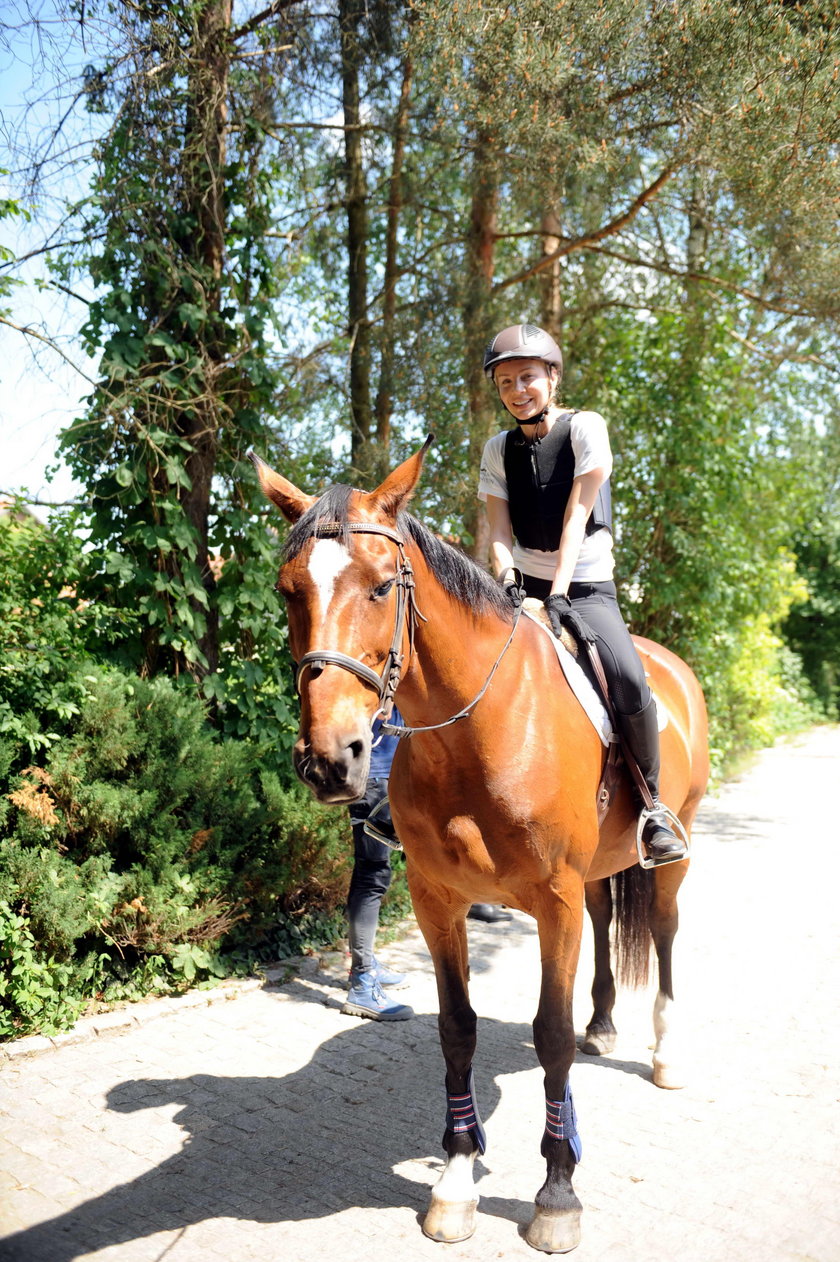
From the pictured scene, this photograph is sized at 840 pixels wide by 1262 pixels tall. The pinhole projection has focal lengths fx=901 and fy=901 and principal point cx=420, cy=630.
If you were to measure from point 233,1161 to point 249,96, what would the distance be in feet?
22.2

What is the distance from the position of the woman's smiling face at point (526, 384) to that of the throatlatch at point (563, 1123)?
2462mm

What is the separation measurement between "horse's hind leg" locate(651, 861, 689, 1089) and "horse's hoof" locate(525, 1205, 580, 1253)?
1.29m

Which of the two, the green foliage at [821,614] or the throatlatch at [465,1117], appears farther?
the green foliage at [821,614]

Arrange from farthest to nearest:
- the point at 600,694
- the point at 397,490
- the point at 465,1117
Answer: the point at 600,694 → the point at 465,1117 → the point at 397,490

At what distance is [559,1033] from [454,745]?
1080 mm

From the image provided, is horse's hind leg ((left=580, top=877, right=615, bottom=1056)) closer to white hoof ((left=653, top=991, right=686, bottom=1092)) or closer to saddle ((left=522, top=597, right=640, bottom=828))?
white hoof ((left=653, top=991, right=686, bottom=1092))

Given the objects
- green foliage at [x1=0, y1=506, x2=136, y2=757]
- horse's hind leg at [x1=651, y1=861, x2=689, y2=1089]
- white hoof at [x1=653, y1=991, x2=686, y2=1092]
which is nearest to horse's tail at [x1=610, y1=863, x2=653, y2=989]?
horse's hind leg at [x1=651, y1=861, x2=689, y2=1089]

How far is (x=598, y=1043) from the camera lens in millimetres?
4461

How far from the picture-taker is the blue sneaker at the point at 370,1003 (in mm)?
4922

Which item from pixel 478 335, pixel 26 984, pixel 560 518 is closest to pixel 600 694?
pixel 560 518

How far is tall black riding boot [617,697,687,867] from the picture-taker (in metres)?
3.54

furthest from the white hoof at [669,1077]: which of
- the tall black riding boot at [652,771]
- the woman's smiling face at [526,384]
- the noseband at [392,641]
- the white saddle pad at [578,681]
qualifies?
the woman's smiling face at [526,384]

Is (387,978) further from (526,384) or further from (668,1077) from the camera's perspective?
(526,384)

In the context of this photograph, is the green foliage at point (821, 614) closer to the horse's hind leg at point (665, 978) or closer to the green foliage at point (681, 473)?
the green foliage at point (681, 473)
